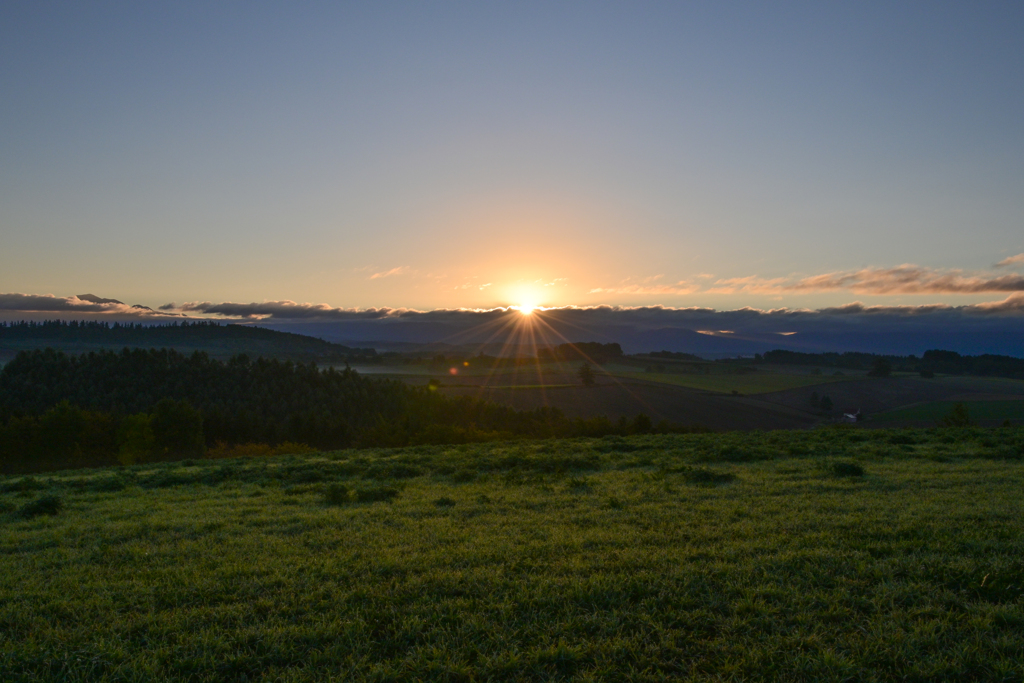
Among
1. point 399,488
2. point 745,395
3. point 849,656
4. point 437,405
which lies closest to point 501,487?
point 399,488

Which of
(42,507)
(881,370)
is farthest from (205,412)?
(881,370)

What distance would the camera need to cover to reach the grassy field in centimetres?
556

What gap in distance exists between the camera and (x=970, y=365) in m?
143

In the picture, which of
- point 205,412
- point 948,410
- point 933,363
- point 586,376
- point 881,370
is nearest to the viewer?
point 205,412

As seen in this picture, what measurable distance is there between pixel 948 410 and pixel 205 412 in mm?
117515

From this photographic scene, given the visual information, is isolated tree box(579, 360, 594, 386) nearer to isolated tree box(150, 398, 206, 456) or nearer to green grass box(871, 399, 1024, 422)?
green grass box(871, 399, 1024, 422)

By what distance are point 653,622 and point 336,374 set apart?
351 ft

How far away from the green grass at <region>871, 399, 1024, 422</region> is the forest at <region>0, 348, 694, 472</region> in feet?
143

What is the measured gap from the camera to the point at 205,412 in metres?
81.8

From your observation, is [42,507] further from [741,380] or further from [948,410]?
[741,380]

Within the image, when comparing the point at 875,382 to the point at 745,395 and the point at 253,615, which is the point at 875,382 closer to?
the point at 745,395

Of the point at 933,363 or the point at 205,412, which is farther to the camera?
the point at 933,363

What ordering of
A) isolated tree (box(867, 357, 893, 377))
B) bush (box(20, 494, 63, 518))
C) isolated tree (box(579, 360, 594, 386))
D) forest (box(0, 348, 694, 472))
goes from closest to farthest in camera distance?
bush (box(20, 494, 63, 518))
forest (box(0, 348, 694, 472))
isolated tree (box(579, 360, 594, 386))
isolated tree (box(867, 357, 893, 377))

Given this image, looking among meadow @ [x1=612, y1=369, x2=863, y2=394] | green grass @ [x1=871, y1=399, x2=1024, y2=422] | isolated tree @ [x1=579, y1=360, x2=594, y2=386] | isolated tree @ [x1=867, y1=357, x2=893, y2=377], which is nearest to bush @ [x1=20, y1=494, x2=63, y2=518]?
green grass @ [x1=871, y1=399, x2=1024, y2=422]
